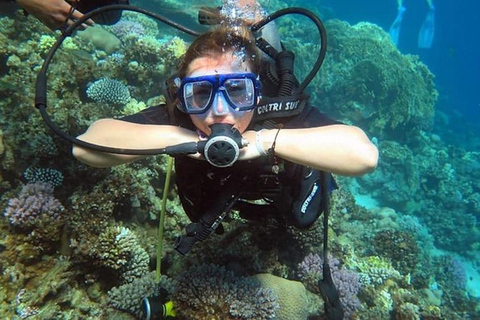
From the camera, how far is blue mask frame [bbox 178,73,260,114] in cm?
209

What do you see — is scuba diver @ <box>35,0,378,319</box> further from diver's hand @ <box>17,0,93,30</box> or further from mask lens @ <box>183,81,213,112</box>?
diver's hand @ <box>17,0,93,30</box>

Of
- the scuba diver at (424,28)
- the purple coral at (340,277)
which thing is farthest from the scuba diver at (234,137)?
the scuba diver at (424,28)

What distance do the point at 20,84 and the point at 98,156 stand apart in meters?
3.94

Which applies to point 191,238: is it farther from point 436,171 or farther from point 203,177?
point 436,171

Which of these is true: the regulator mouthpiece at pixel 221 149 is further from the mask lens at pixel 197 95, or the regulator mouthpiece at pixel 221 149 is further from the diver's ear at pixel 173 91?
the diver's ear at pixel 173 91

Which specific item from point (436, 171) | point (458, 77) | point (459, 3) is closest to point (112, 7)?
point (436, 171)

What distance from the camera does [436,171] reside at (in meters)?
13.7

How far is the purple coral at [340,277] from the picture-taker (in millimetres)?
4242

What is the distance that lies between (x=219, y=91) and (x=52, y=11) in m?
1.85

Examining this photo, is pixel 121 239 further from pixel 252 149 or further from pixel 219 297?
pixel 252 149

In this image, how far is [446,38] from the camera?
69.7 m

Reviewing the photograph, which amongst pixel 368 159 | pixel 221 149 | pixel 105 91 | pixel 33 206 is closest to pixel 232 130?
pixel 221 149

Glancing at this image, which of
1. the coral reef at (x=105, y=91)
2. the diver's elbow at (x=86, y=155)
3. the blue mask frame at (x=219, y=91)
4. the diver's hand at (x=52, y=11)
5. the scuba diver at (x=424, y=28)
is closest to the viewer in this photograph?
the blue mask frame at (x=219, y=91)

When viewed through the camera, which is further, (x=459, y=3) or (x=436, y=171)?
(x=459, y=3)
